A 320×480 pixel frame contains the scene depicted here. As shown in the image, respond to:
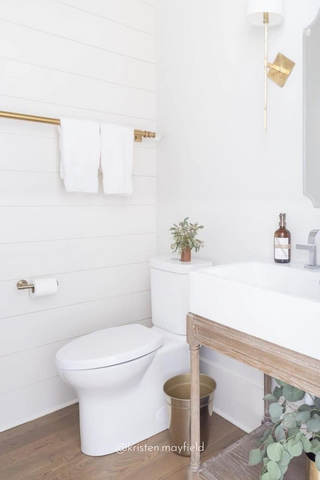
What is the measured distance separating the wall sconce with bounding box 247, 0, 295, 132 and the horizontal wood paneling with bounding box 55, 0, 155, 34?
89 centimetres

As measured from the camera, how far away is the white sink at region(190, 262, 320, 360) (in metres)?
0.94

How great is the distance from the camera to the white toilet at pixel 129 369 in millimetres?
1513

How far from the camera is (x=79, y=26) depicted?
6.44ft

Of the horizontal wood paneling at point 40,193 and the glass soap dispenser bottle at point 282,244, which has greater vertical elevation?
A: the horizontal wood paneling at point 40,193

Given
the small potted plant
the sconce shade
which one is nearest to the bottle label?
the small potted plant

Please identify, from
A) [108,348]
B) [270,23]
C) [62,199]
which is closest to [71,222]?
[62,199]

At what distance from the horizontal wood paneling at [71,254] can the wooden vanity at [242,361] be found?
91 cm

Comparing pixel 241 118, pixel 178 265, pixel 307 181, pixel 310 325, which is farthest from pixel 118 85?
pixel 310 325

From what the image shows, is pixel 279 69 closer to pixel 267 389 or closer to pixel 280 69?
pixel 280 69

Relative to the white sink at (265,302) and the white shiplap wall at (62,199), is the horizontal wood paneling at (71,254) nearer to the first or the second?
the white shiplap wall at (62,199)

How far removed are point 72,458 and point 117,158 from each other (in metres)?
1.45

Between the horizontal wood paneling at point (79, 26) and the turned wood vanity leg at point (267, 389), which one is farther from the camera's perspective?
the horizontal wood paneling at point (79, 26)

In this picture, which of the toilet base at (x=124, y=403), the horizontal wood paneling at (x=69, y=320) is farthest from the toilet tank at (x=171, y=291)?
the horizontal wood paneling at (x=69, y=320)

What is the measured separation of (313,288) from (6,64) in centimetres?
167
